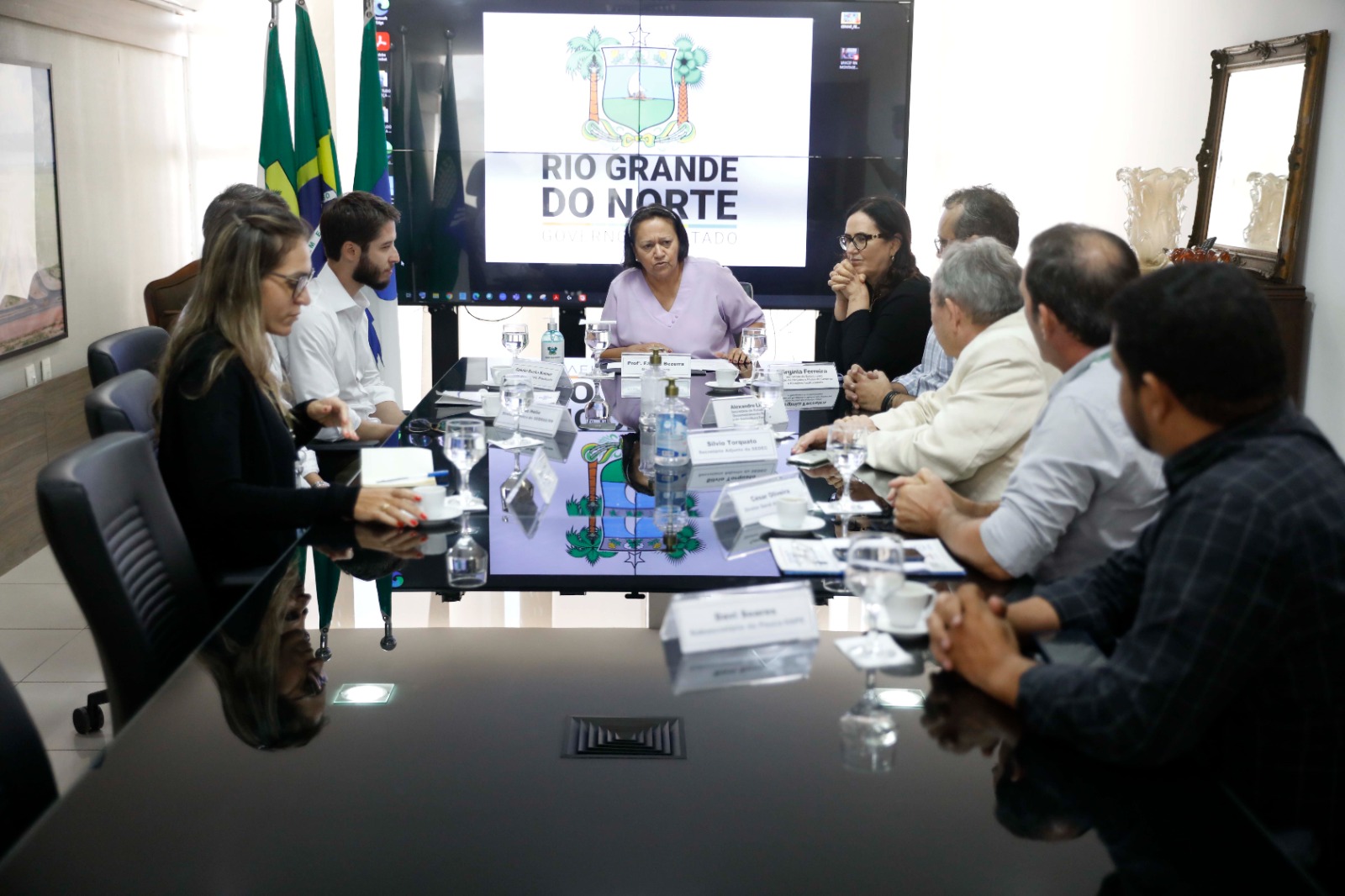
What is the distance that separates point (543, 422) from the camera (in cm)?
311

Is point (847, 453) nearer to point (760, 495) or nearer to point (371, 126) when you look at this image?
point (760, 495)

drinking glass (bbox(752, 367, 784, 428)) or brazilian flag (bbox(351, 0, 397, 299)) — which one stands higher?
brazilian flag (bbox(351, 0, 397, 299))

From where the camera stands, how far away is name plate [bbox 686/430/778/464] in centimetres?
278

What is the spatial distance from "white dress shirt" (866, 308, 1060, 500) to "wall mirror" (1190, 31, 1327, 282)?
8.07 feet

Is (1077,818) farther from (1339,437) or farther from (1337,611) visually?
(1339,437)

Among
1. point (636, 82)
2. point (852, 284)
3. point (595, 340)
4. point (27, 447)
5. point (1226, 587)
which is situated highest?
point (636, 82)

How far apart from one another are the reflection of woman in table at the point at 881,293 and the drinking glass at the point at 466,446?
199 centimetres

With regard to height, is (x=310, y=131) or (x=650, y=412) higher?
(x=310, y=131)

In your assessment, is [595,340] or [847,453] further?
[595,340]

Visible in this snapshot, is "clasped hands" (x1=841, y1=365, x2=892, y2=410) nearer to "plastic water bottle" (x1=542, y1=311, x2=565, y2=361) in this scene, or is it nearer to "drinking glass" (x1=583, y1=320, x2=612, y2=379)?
"drinking glass" (x1=583, y1=320, x2=612, y2=379)

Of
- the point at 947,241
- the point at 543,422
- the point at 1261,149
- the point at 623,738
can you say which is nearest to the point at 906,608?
the point at 623,738

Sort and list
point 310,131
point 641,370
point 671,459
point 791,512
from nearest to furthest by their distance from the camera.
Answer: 1. point 791,512
2. point 671,459
3. point 641,370
4. point 310,131

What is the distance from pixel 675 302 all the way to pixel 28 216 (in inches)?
101

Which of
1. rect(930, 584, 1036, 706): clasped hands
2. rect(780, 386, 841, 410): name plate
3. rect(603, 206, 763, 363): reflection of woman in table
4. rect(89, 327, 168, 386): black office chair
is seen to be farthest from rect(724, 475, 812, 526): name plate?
rect(603, 206, 763, 363): reflection of woman in table
